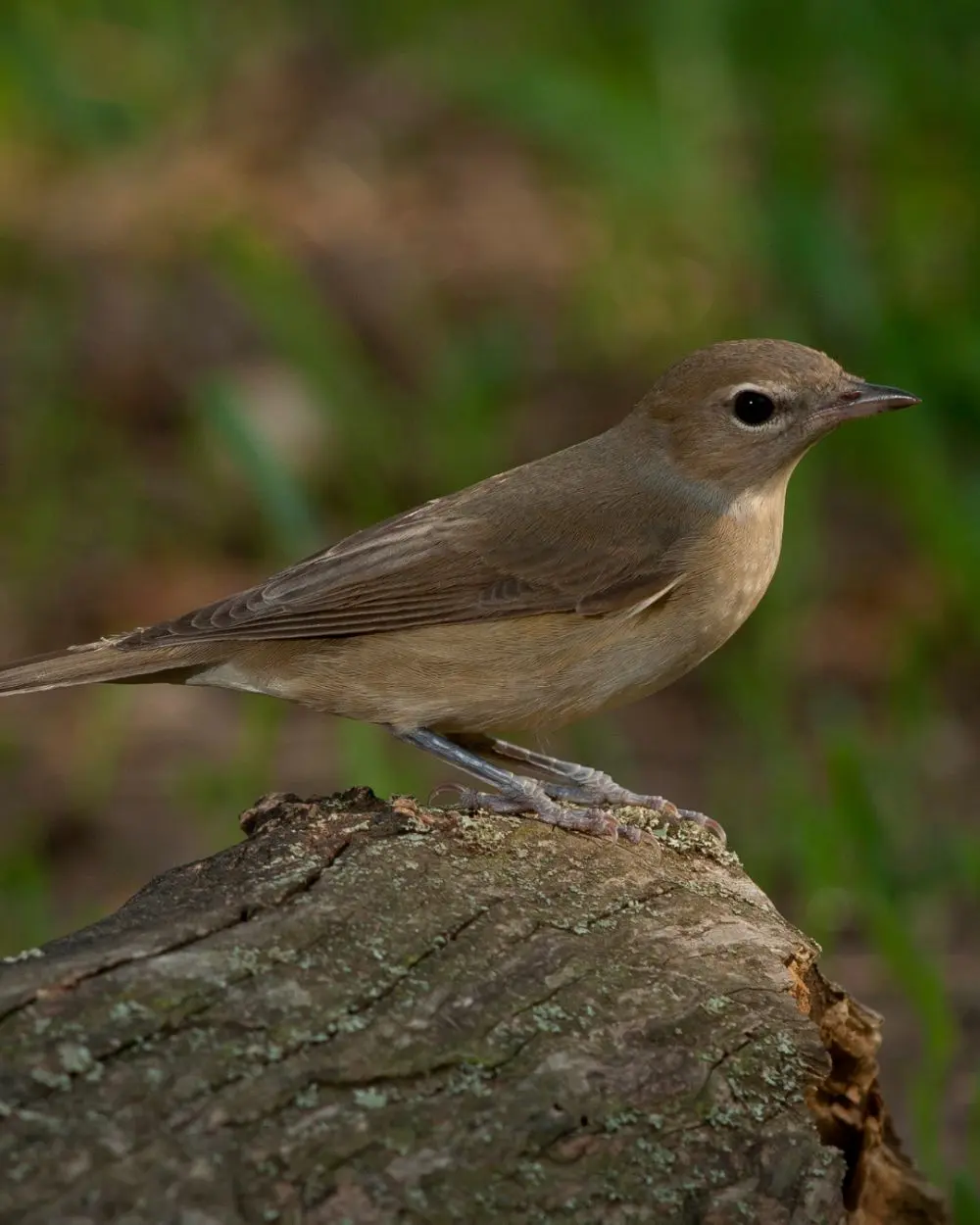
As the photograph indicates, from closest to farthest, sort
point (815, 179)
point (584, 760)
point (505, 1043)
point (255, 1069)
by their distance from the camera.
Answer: point (255, 1069)
point (505, 1043)
point (584, 760)
point (815, 179)

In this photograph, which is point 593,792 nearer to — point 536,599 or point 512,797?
point 512,797

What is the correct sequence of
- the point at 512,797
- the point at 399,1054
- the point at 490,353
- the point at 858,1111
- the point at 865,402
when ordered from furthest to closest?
the point at 490,353 → the point at 865,402 → the point at 512,797 → the point at 858,1111 → the point at 399,1054

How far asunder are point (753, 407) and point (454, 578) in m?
0.97

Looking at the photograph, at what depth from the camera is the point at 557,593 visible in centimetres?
469

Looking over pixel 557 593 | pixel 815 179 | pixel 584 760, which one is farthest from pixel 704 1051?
pixel 815 179

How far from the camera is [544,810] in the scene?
4.09m

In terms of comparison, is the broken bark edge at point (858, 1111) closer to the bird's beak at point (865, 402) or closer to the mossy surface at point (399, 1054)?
the mossy surface at point (399, 1054)

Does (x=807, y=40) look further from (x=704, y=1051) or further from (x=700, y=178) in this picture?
(x=704, y=1051)

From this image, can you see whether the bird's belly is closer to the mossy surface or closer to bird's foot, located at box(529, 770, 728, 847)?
bird's foot, located at box(529, 770, 728, 847)

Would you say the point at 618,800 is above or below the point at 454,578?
below

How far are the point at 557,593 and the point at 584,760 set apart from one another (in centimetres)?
232

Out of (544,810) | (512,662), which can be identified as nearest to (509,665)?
(512,662)

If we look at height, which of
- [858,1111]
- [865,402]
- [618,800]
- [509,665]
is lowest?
[858,1111]

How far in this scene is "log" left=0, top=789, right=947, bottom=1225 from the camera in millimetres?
2613
